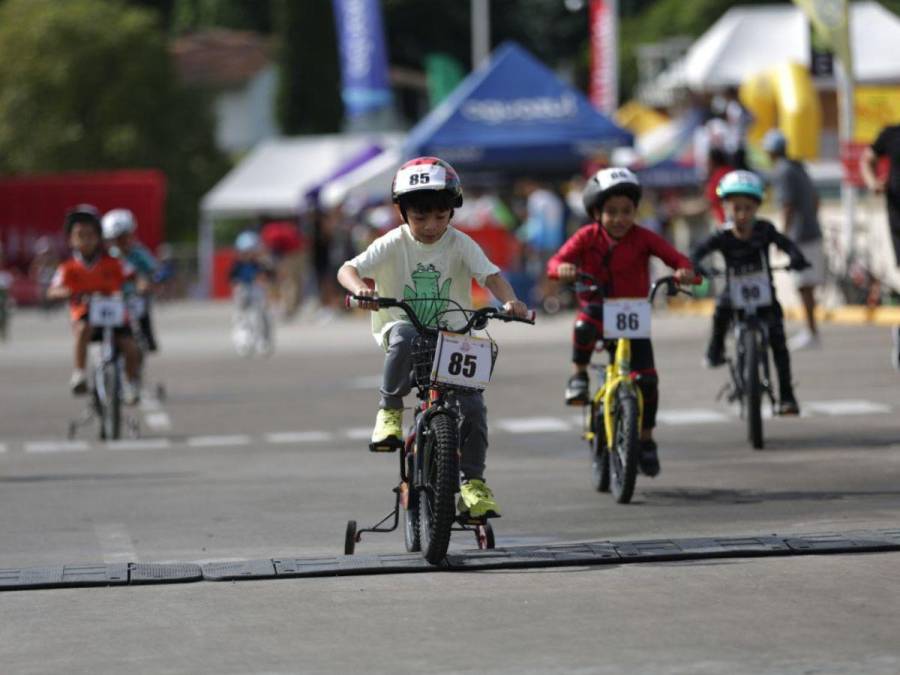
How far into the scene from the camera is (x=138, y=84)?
2889 inches

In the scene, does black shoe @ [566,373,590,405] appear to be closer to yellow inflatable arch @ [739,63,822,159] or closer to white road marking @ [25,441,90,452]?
white road marking @ [25,441,90,452]

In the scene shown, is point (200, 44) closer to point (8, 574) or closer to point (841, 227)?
point (841, 227)

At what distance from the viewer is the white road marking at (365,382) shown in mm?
21183

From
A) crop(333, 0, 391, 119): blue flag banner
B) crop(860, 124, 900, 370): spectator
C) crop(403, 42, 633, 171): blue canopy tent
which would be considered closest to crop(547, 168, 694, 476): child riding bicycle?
crop(860, 124, 900, 370): spectator

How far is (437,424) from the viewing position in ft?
29.9

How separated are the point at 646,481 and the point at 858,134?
2343 centimetres

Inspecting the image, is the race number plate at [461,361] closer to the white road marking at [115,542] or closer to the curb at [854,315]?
the white road marking at [115,542]

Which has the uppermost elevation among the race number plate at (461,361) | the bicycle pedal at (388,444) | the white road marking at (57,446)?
the race number plate at (461,361)

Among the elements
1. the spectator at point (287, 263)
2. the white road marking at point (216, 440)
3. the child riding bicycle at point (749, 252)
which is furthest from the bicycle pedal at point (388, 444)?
the spectator at point (287, 263)

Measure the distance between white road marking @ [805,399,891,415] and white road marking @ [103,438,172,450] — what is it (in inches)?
177

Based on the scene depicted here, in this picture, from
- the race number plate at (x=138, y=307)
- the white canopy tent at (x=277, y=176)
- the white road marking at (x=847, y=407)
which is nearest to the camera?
the white road marking at (x=847, y=407)

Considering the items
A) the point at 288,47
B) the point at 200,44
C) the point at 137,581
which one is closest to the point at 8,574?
the point at 137,581

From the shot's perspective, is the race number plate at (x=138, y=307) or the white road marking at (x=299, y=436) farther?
the race number plate at (x=138, y=307)

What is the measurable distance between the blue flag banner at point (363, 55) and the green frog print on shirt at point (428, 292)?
3504cm
